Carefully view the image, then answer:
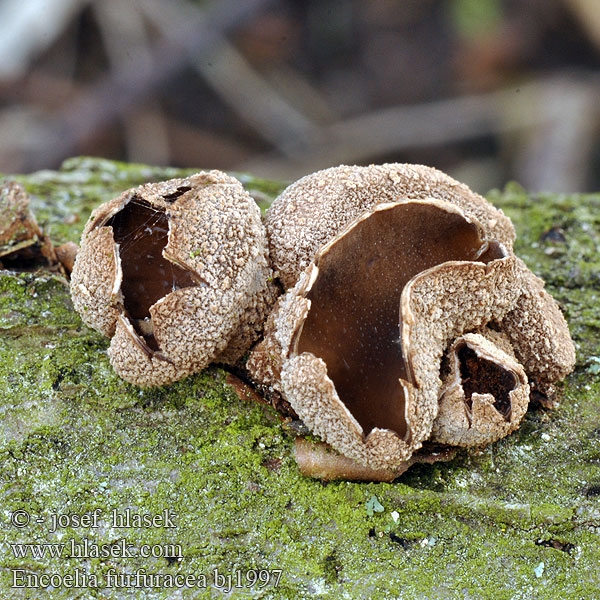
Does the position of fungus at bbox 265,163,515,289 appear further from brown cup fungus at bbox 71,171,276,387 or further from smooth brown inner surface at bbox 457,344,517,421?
smooth brown inner surface at bbox 457,344,517,421

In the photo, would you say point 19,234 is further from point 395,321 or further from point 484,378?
point 484,378

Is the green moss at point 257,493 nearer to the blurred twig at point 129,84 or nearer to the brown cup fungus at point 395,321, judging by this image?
the brown cup fungus at point 395,321

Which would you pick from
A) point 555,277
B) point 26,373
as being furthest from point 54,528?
point 555,277

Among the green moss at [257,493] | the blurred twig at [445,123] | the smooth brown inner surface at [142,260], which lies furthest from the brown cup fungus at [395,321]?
the blurred twig at [445,123]

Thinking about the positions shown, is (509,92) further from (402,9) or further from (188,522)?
(188,522)

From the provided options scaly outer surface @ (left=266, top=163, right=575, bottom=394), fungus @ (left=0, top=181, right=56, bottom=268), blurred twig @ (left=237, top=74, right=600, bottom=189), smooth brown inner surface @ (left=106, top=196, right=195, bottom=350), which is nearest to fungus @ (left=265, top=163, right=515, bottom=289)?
scaly outer surface @ (left=266, top=163, right=575, bottom=394)

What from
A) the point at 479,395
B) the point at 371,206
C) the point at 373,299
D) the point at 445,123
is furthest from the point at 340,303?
the point at 445,123

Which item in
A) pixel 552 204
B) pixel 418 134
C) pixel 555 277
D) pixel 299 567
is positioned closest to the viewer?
pixel 299 567
